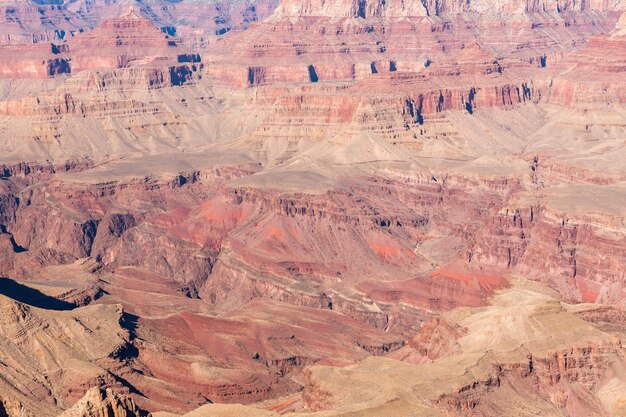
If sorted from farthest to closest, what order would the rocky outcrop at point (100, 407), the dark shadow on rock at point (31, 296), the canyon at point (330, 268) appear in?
the dark shadow on rock at point (31, 296), the canyon at point (330, 268), the rocky outcrop at point (100, 407)

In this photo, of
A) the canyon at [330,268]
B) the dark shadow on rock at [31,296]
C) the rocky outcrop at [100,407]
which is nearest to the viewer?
the rocky outcrop at [100,407]

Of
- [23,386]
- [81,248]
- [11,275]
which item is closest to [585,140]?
[81,248]

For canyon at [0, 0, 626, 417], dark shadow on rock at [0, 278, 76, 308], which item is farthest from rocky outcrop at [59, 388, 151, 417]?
dark shadow on rock at [0, 278, 76, 308]

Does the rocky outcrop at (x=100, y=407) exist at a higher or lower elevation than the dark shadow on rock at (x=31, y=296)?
higher

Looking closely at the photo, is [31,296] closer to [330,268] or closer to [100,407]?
[330,268]

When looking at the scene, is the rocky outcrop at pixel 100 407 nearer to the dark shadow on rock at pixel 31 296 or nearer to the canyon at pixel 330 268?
the canyon at pixel 330 268

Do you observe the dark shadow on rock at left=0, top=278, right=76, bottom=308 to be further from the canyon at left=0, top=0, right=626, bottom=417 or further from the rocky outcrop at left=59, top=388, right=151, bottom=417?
the rocky outcrop at left=59, top=388, right=151, bottom=417

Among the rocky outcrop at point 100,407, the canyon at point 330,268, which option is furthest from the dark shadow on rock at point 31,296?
the rocky outcrop at point 100,407

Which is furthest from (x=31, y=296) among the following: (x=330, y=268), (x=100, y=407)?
(x=100, y=407)
